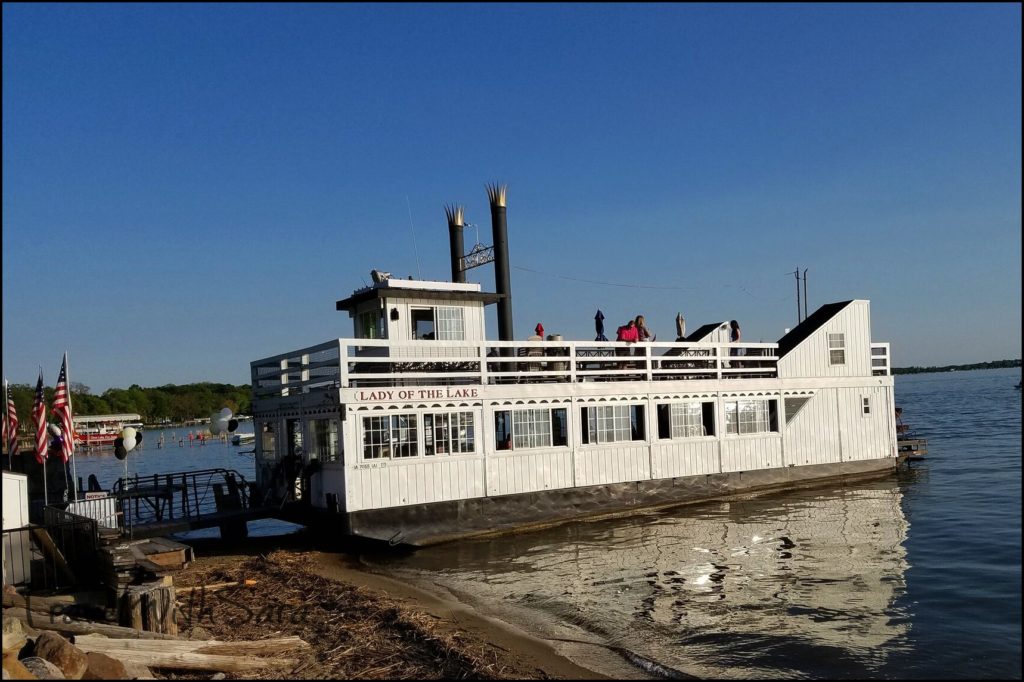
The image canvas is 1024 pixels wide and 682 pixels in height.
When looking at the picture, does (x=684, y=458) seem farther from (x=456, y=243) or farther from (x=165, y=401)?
(x=165, y=401)

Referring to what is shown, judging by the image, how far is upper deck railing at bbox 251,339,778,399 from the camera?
18.6 meters

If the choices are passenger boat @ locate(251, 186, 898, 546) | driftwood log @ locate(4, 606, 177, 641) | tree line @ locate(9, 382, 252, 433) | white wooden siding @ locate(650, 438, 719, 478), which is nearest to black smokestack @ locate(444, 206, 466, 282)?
passenger boat @ locate(251, 186, 898, 546)

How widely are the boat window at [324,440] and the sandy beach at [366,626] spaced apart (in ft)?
9.60

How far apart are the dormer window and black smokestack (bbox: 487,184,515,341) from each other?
6.08 ft

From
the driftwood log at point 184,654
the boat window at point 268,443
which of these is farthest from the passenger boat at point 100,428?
the driftwood log at point 184,654

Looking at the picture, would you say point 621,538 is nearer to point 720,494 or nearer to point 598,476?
point 598,476

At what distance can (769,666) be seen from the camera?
10555 millimetres

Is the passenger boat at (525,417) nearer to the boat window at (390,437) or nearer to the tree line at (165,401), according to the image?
the boat window at (390,437)

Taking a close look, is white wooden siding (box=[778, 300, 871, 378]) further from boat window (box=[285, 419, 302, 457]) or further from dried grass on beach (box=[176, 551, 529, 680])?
dried grass on beach (box=[176, 551, 529, 680])

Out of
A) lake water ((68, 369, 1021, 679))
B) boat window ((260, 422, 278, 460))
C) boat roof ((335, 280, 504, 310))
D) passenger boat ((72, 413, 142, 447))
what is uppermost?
boat roof ((335, 280, 504, 310))

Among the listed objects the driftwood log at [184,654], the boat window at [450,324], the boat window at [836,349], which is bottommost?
the driftwood log at [184,654]

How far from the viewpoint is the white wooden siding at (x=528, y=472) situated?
19.7 meters

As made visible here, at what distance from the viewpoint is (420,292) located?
21.0 m

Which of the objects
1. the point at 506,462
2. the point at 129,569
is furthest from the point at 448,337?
the point at 129,569
